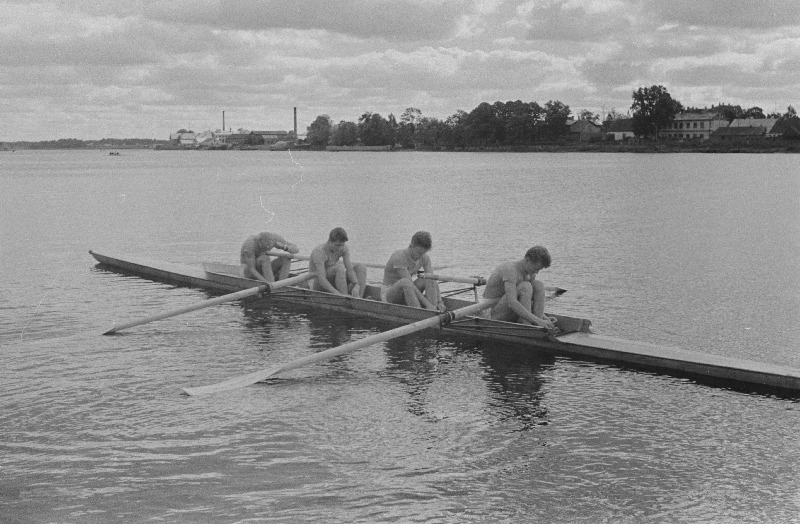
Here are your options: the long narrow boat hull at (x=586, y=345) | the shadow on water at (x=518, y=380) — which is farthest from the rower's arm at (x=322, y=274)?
the shadow on water at (x=518, y=380)

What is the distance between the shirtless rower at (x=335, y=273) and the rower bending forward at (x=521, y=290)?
419 cm

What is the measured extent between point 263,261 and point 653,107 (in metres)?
171

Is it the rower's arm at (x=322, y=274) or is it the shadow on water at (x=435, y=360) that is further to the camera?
the rower's arm at (x=322, y=274)

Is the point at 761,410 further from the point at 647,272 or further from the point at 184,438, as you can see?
the point at 647,272

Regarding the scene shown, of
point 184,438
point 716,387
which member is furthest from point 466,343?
point 184,438

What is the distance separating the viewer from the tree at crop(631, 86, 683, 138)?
17775 centimetres

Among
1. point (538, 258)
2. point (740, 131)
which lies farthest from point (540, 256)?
point (740, 131)

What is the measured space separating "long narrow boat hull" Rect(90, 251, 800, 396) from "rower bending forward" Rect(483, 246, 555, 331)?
0.23m

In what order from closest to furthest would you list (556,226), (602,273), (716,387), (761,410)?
(761,410), (716,387), (602,273), (556,226)

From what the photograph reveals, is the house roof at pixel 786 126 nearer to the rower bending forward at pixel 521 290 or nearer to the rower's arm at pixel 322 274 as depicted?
the rower's arm at pixel 322 274

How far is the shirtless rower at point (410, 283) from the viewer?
670 inches

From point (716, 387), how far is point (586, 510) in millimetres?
5114

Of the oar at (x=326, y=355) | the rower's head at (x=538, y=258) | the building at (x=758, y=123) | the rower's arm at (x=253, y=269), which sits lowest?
the oar at (x=326, y=355)

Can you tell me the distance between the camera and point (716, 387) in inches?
535
